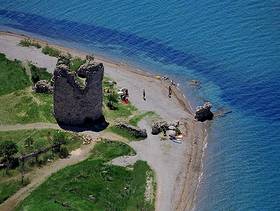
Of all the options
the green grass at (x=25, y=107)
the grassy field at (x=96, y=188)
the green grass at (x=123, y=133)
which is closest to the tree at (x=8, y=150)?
the grassy field at (x=96, y=188)

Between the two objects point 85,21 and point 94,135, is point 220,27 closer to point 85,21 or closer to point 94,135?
point 85,21

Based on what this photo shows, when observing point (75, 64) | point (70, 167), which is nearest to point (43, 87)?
point (75, 64)

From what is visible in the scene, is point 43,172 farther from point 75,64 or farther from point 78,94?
point 75,64

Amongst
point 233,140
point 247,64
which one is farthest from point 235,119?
point 247,64

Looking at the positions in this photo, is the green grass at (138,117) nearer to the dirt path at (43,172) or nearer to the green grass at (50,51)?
the dirt path at (43,172)

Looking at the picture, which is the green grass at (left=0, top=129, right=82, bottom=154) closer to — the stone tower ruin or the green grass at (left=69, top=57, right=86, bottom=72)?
the stone tower ruin

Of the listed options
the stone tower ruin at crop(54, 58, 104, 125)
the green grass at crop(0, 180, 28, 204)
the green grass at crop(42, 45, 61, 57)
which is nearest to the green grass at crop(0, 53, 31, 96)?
the green grass at crop(42, 45, 61, 57)

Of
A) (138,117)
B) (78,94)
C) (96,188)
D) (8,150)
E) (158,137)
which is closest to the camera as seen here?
(96,188)
